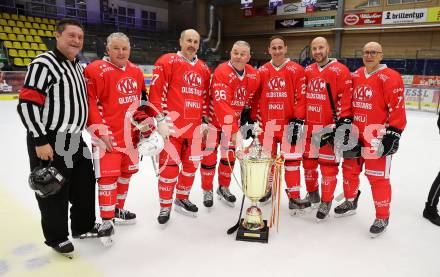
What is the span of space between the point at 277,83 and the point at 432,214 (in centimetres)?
172

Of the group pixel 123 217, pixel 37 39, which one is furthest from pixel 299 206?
pixel 37 39

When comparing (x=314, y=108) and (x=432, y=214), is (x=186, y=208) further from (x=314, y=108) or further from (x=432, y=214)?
(x=432, y=214)

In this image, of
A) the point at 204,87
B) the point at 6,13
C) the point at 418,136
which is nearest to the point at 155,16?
the point at 6,13

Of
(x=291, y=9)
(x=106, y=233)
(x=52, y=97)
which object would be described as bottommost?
(x=106, y=233)

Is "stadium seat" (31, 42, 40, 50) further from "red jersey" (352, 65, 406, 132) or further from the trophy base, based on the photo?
"red jersey" (352, 65, 406, 132)

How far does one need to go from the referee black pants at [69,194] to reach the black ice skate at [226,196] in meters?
1.21

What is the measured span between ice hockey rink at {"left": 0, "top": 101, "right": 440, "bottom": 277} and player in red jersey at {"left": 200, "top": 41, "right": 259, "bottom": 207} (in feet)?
0.86

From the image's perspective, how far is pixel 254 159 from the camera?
2.38 m

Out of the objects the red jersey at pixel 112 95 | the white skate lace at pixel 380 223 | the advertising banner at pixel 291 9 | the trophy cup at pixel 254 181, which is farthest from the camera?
the advertising banner at pixel 291 9

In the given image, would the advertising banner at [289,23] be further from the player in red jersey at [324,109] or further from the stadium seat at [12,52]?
the player in red jersey at [324,109]

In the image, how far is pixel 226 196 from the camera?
3088 mm

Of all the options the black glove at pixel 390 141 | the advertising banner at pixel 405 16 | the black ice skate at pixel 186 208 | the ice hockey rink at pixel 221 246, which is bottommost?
the ice hockey rink at pixel 221 246

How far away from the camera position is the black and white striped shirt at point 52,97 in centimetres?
186

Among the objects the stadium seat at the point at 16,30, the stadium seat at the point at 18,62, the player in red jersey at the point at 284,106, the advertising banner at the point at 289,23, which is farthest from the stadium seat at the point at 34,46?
the player in red jersey at the point at 284,106
